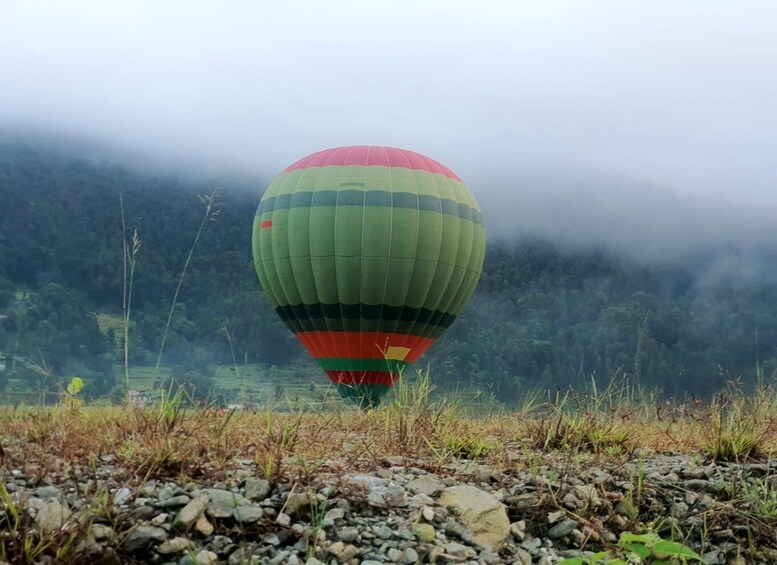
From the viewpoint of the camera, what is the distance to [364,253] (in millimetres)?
21703

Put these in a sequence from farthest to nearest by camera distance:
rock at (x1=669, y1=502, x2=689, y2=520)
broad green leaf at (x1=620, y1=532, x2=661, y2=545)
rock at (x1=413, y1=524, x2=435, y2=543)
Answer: rock at (x1=669, y1=502, x2=689, y2=520), rock at (x1=413, y1=524, x2=435, y2=543), broad green leaf at (x1=620, y1=532, x2=661, y2=545)

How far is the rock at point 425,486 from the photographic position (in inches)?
191

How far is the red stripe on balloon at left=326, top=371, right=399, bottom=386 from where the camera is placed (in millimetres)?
22234

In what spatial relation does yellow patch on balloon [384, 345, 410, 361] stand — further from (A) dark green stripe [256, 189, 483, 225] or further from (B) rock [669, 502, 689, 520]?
(B) rock [669, 502, 689, 520]

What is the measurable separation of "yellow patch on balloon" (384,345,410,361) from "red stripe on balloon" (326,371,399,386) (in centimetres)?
51

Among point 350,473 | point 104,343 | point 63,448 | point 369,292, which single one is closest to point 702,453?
point 350,473

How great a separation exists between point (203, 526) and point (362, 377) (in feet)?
60.2

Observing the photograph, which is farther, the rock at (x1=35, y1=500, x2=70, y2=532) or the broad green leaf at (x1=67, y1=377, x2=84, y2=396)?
the broad green leaf at (x1=67, y1=377, x2=84, y2=396)

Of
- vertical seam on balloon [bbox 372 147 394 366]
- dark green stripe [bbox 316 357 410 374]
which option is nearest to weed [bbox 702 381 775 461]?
vertical seam on balloon [bbox 372 147 394 366]

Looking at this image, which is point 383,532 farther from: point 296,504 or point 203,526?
point 203,526

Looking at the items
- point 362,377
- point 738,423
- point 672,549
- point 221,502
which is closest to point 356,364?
point 362,377

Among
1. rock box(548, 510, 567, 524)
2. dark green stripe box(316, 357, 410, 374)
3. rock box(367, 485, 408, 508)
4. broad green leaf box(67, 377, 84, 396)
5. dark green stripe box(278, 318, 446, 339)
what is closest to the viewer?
rock box(367, 485, 408, 508)

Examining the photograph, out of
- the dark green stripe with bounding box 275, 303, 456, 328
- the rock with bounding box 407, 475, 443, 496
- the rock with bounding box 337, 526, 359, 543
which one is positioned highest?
the rock with bounding box 337, 526, 359, 543

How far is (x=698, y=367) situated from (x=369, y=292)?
14952 cm
